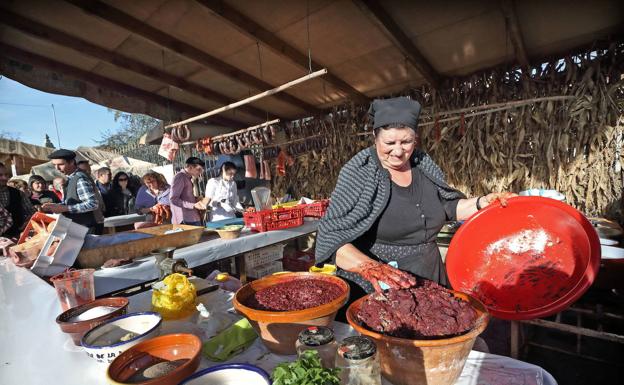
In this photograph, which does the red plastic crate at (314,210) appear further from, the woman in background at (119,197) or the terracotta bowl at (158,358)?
the woman in background at (119,197)

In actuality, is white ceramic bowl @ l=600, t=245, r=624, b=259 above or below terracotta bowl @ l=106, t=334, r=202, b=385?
below

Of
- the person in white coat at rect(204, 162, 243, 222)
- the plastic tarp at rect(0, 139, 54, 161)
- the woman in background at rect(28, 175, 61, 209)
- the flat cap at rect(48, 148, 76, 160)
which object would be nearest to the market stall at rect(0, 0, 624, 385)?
the person in white coat at rect(204, 162, 243, 222)

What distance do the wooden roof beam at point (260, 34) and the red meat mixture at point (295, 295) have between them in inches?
A: 143

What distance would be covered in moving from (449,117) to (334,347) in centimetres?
592

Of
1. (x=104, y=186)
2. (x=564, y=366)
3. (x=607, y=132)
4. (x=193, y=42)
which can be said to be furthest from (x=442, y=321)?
(x=104, y=186)

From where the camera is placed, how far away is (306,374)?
725 mm

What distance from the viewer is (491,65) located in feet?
17.1

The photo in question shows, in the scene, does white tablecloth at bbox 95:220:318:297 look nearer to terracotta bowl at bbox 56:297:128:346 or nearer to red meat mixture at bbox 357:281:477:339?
terracotta bowl at bbox 56:297:128:346

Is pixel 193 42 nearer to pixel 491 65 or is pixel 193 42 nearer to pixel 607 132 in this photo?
pixel 491 65

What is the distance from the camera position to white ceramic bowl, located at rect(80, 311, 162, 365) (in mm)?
1023

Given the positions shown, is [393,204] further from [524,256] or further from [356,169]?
[524,256]

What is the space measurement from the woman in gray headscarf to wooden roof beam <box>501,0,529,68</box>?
275cm

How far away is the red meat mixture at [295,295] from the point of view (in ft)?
3.93

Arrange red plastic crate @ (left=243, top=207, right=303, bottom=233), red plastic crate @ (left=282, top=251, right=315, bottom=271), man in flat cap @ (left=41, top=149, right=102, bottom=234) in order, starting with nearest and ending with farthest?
man in flat cap @ (left=41, top=149, right=102, bottom=234) < red plastic crate @ (left=243, top=207, right=303, bottom=233) < red plastic crate @ (left=282, top=251, right=315, bottom=271)
